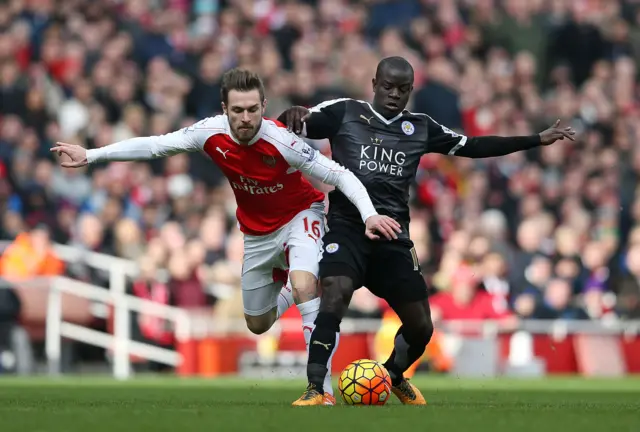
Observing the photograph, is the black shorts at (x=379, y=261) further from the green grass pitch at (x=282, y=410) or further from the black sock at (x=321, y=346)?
the green grass pitch at (x=282, y=410)

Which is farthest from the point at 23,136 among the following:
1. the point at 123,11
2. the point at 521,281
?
the point at 521,281

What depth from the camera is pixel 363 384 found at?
9.34 m

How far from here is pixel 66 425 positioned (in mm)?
7473

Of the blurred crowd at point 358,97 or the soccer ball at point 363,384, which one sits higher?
the blurred crowd at point 358,97

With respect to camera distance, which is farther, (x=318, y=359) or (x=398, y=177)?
(x=398, y=177)

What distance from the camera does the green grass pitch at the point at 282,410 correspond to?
24.5 feet

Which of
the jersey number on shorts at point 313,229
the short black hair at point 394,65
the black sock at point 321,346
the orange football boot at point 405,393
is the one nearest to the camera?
the black sock at point 321,346

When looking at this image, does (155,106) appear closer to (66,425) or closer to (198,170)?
(198,170)

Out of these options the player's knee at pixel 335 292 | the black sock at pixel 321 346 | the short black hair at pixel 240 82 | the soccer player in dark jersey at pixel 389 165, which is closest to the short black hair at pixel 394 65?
the soccer player in dark jersey at pixel 389 165

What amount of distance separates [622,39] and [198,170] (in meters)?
7.77

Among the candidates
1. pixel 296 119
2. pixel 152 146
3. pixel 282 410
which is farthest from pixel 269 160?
pixel 282 410

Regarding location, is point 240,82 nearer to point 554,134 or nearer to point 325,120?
point 325,120

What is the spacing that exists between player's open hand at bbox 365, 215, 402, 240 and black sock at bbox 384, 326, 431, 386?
1137mm

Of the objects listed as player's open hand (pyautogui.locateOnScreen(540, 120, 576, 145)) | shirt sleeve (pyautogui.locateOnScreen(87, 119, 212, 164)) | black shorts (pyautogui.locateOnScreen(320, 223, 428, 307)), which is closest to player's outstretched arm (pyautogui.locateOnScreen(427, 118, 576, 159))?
player's open hand (pyautogui.locateOnScreen(540, 120, 576, 145))
